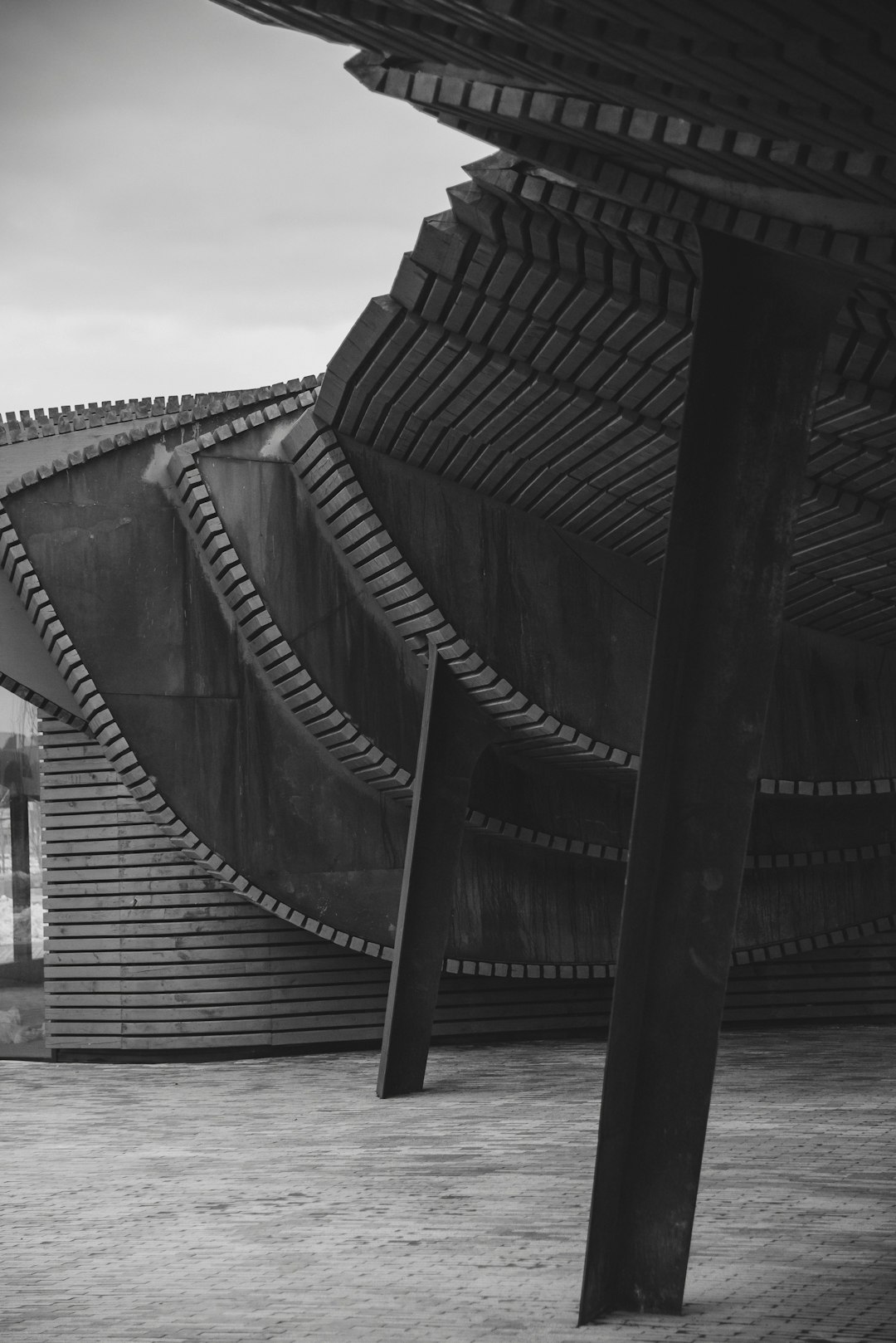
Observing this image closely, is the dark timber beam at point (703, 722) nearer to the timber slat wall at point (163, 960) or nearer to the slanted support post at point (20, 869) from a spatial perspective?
the timber slat wall at point (163, 960)

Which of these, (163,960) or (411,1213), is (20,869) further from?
(411,1213)

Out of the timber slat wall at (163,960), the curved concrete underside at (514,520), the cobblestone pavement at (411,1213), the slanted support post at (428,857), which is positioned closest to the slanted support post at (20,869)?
the timber slat wall at (163,960)

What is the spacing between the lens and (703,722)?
5.22m

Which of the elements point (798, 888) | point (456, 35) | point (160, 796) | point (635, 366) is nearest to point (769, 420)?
Result: point (456, 35)

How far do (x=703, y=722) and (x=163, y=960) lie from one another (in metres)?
10.5

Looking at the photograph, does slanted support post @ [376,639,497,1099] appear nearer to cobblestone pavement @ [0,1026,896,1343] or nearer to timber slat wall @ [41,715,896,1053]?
cobblestone pavement @ [0,1026,896,1343]

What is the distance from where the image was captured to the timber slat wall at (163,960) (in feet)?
48.1

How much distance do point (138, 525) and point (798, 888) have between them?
7503mm

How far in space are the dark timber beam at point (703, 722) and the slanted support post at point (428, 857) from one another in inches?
249

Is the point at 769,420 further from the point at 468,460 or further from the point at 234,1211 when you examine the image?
the point at 468,460

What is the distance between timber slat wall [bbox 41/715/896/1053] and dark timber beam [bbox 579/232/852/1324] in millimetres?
9907

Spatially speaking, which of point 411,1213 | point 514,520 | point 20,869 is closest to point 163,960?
point 20,869

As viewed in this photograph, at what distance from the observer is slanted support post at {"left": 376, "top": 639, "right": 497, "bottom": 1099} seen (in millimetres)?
11688

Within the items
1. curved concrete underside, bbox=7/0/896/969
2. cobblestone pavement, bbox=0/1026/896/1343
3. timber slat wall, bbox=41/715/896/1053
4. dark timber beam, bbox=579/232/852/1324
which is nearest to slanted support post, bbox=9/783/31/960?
timber slat wall, bbox=41/715/896/1053
